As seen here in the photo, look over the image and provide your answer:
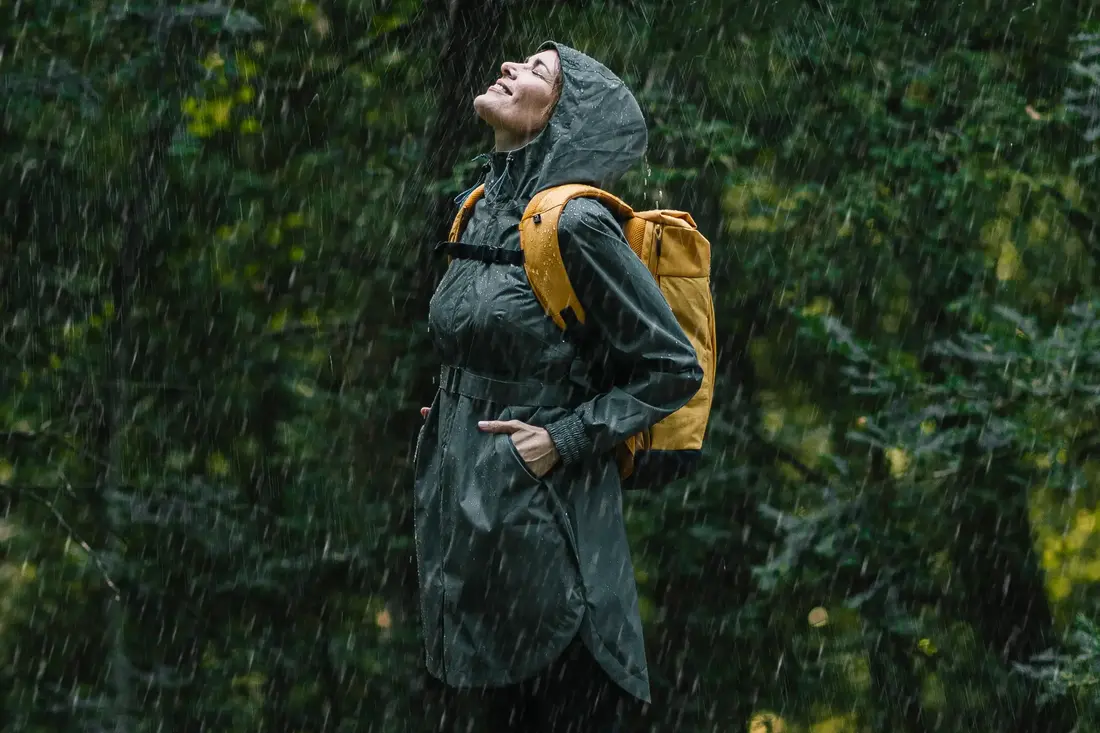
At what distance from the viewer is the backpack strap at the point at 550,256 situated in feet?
9.27

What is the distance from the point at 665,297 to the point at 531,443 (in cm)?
55

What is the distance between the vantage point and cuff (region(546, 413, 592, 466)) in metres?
2.83

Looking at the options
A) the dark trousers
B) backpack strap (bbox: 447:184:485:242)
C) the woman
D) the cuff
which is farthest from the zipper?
backpack strap (bbox: 447:184:485:242)

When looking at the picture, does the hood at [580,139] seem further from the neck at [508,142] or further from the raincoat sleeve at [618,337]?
the raincoat sleeve at [618,337]

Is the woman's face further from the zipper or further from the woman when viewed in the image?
the zipper

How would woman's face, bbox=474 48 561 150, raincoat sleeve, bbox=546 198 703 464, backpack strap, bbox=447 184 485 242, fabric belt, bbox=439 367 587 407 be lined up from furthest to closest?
backpack strap, bbox=447 184 485 242, woman's face, bbox=474 48 561 150, fabric belt, bbox=439 367 587 407, raincoat sleeve, bbox=546 198 703 464

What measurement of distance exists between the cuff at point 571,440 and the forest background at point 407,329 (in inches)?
101

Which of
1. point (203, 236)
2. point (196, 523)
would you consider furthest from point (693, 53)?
point (196, 523)

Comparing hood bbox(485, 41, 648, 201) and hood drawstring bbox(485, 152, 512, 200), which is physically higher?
hood bbox(485, 41, 648, 201)

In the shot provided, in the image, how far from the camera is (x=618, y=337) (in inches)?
112

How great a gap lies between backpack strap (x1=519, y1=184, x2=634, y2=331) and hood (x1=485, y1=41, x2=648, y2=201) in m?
0.10

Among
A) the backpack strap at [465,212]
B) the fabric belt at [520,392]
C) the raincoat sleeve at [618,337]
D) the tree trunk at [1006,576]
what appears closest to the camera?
the raincoat sleeve at [618,337]

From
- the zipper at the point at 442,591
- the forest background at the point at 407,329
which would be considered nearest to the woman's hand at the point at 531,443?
the zipper at the point at 442,591

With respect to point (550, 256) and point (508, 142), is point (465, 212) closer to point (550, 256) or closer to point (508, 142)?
point (508, 142)
